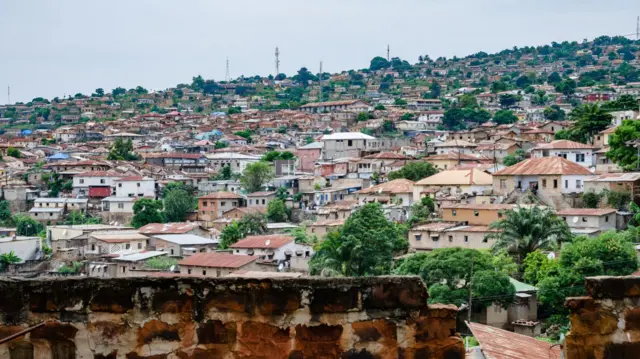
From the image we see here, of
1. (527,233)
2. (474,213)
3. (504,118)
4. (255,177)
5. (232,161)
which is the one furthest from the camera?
(504,118)

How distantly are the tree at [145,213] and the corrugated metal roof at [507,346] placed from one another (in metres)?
37.0

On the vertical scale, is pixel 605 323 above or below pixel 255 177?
above

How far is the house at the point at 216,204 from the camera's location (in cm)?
4731

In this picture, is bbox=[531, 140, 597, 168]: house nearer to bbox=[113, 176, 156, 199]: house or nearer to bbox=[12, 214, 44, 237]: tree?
bbox=[113, 176, 156, 199]: house

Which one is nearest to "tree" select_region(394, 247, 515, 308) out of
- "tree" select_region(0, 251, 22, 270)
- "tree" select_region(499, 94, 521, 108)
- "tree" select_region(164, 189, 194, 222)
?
"tree" select_region(0, 251, 22, 270)

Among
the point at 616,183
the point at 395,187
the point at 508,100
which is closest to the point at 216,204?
the point at 395,187

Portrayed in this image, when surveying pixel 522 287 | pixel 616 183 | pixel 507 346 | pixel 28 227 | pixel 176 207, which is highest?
pixel 507 346

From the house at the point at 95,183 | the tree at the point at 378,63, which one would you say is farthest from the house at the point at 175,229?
the tree at the point at 378,63

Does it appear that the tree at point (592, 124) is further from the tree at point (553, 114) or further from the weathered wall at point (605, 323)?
the weathered wall at point (605, 323)

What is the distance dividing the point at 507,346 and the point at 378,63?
13489 centimetres

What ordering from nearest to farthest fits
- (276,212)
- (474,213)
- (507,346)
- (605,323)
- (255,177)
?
(605,323) → (507,346) → (474,213) → (276,212) → (255,177)

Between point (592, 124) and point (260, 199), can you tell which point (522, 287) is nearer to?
point (592, 124)

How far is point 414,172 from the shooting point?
4472 cm

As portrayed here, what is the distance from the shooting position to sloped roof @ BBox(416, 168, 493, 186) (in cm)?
3922
